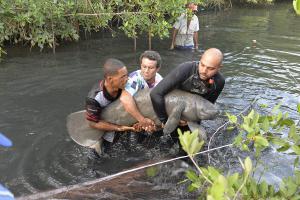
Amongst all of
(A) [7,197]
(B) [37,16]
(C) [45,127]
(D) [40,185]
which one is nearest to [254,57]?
(B) [37,16]

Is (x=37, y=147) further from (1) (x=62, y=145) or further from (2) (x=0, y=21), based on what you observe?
(2) (x=0, y=21)

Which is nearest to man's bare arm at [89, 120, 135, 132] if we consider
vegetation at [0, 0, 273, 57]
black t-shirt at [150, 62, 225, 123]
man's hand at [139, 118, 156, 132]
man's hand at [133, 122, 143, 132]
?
man's hand at [133, 122, 143, 132]

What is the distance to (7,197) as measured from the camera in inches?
70.9

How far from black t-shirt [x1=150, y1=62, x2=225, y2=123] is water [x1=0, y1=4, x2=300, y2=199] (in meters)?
0.83

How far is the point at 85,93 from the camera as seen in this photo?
8023 mm

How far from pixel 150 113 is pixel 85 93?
323 centimetres

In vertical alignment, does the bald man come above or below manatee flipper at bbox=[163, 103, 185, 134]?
above

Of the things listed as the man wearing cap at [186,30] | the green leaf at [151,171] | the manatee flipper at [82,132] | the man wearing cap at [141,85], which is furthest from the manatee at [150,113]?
the man wearing cap at [186,30]

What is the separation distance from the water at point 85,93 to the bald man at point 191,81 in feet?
3.07

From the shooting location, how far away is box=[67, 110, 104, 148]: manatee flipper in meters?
5.20

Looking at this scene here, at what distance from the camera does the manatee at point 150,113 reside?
471cm

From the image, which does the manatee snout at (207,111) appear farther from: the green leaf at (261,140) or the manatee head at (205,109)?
the green leaf at (261,140)

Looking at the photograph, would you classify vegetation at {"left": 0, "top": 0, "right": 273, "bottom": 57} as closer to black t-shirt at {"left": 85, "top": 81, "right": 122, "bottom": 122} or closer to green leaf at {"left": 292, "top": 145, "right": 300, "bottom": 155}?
black t-shirt at {"left": 85, "top": 81, "right": 122, "bottom": 122}

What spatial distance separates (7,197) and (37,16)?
8.43 m
